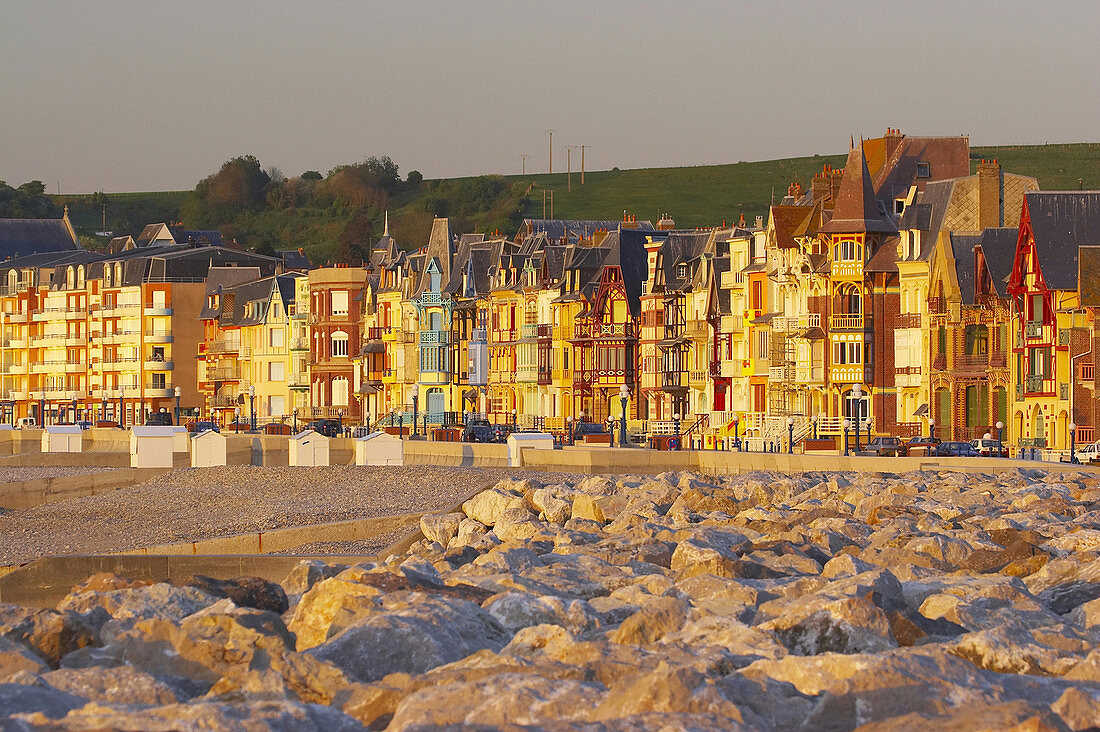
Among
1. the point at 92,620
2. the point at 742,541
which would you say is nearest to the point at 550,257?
the point at 742,541

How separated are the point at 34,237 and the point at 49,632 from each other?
13916 centimetres

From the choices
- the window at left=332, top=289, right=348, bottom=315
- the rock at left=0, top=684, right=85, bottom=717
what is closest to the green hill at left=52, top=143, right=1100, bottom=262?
the window at left=332, top=289, right=348, bottom=315

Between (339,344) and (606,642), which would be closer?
(606,642)

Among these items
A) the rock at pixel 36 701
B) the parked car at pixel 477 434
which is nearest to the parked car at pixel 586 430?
the parked car at pixel 477 434

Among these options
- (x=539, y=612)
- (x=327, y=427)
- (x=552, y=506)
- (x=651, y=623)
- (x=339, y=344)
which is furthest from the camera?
(x=339, y=344)

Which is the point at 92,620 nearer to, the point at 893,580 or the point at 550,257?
the point at 893,580

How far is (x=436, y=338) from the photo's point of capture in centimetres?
8881

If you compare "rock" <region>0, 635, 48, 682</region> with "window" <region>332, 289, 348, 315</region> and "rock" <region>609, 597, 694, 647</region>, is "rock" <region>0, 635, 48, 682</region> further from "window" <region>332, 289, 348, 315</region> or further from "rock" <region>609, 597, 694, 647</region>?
"window" <region>332, 289, 348, 315</region>

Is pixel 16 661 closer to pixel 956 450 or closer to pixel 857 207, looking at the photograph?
pixel 956 450

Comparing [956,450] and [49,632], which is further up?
[956,450]

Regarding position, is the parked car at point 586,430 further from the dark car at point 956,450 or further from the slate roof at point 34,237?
the slate roof at point 34,237

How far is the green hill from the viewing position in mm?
164000

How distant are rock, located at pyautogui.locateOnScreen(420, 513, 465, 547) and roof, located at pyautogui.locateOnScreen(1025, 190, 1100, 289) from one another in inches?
1327

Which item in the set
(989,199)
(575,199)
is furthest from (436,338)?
(575,199)
